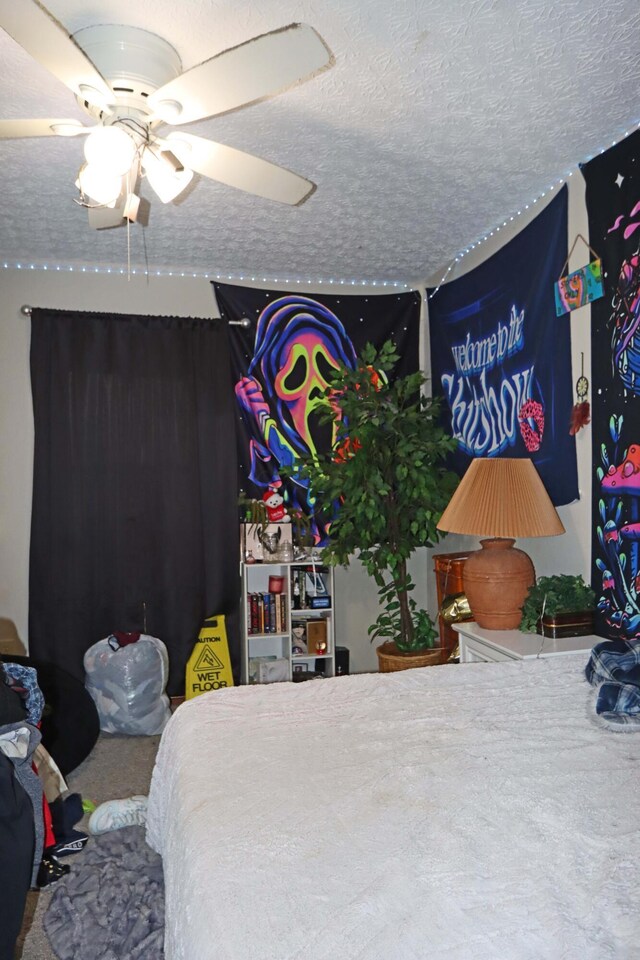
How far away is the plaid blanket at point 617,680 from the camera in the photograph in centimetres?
182

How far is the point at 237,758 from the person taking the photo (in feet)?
5.41

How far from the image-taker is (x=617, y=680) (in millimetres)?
1915

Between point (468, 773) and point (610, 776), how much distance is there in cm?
30

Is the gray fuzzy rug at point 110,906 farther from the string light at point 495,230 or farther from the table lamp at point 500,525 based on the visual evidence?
the string light at point 495,230

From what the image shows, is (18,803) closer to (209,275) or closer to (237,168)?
(237,168)

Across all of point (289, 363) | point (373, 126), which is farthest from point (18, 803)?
point (289, 363)

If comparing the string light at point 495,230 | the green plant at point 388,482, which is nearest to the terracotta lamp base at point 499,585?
the green plant at point 388,482

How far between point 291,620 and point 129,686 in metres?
0.93

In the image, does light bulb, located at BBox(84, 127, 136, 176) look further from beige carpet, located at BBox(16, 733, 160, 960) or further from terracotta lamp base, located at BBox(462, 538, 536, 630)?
beige carpet, located at BBox(16, 733, 160, 960)

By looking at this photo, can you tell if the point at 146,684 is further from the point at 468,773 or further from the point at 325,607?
the point at 468,773

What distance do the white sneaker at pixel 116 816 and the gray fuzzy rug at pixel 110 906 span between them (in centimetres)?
11

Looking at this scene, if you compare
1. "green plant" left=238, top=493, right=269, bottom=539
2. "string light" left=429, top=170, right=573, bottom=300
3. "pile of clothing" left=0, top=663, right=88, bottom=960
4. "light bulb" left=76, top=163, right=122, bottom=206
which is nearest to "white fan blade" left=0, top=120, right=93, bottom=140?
"light bulb" left=76, top=163, right=122, bottom=206

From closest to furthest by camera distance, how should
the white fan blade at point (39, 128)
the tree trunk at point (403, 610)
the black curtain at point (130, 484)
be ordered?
1. the white fan blade at point (39, 128)
2. the tree trunk at point (403, 610)
3. the black curtain at point (130, 484)

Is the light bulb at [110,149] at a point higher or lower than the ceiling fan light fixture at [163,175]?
lower
